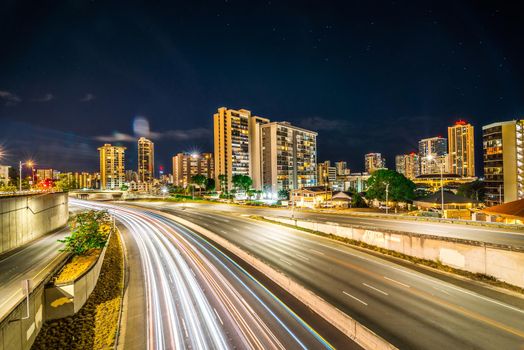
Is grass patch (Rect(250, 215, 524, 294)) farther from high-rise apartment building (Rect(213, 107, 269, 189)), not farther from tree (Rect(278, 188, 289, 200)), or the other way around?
high-rise apartment building (Rect(213, 107, 269, 189))

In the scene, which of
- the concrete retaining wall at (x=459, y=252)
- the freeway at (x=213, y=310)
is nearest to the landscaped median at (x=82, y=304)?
the freeway at (x=213, y=310)

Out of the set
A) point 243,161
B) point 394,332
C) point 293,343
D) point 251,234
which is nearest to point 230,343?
point 293,343

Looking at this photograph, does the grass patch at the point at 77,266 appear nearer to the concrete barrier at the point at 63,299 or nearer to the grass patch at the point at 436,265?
the concrete barrier at the point at 63,299

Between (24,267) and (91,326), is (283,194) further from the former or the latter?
(91,326)

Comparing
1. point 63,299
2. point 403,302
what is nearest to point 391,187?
point 403,302

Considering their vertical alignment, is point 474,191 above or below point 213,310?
above

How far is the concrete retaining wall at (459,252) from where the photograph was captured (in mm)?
15820

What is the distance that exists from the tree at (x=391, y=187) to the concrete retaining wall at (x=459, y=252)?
40326 mm

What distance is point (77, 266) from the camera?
18672mm

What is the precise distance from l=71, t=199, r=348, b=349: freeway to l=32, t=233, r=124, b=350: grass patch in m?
1.83

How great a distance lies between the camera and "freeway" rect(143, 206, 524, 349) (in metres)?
10.8

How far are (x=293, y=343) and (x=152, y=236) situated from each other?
29804mm

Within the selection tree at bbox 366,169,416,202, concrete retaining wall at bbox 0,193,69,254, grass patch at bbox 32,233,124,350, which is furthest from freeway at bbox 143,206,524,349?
tree at bbox 366,169,416,202

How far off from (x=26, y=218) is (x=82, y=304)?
813 inches
